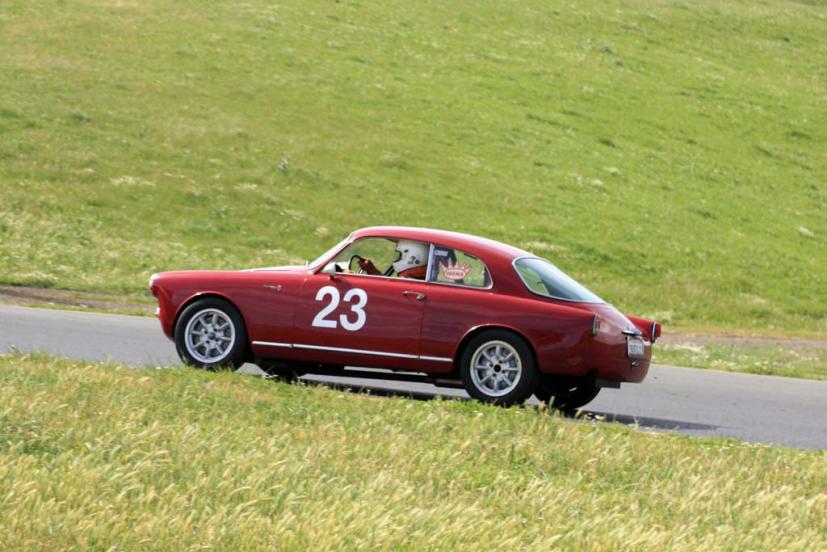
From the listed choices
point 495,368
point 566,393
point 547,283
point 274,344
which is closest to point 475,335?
point 495,368

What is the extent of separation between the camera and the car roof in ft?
40.6

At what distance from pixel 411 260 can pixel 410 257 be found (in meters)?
0.03

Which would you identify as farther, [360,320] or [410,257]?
[410,257]

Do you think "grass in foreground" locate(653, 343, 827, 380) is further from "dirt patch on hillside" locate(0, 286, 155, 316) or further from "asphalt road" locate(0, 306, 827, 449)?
"dirt patch on hillside" locate(0, 286, 155, 316)

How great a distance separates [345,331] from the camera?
477 inches

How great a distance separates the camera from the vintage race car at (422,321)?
38.4ft

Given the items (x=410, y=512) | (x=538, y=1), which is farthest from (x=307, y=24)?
(x=410, y=512)

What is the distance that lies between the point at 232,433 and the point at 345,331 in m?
3.61

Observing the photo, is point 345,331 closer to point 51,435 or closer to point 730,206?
point 51,435

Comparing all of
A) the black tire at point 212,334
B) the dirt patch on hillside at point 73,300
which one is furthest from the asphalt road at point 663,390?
the dirt patch on hillside at point 73,300

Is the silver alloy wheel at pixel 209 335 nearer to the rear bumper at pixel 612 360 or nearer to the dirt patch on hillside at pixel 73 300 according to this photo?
the rear bumper at pixel 612 360

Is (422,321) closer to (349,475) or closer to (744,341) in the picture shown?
(349,475)

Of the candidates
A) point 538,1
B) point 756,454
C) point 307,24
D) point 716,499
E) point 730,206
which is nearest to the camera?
point 716,499

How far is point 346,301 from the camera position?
480 inches
